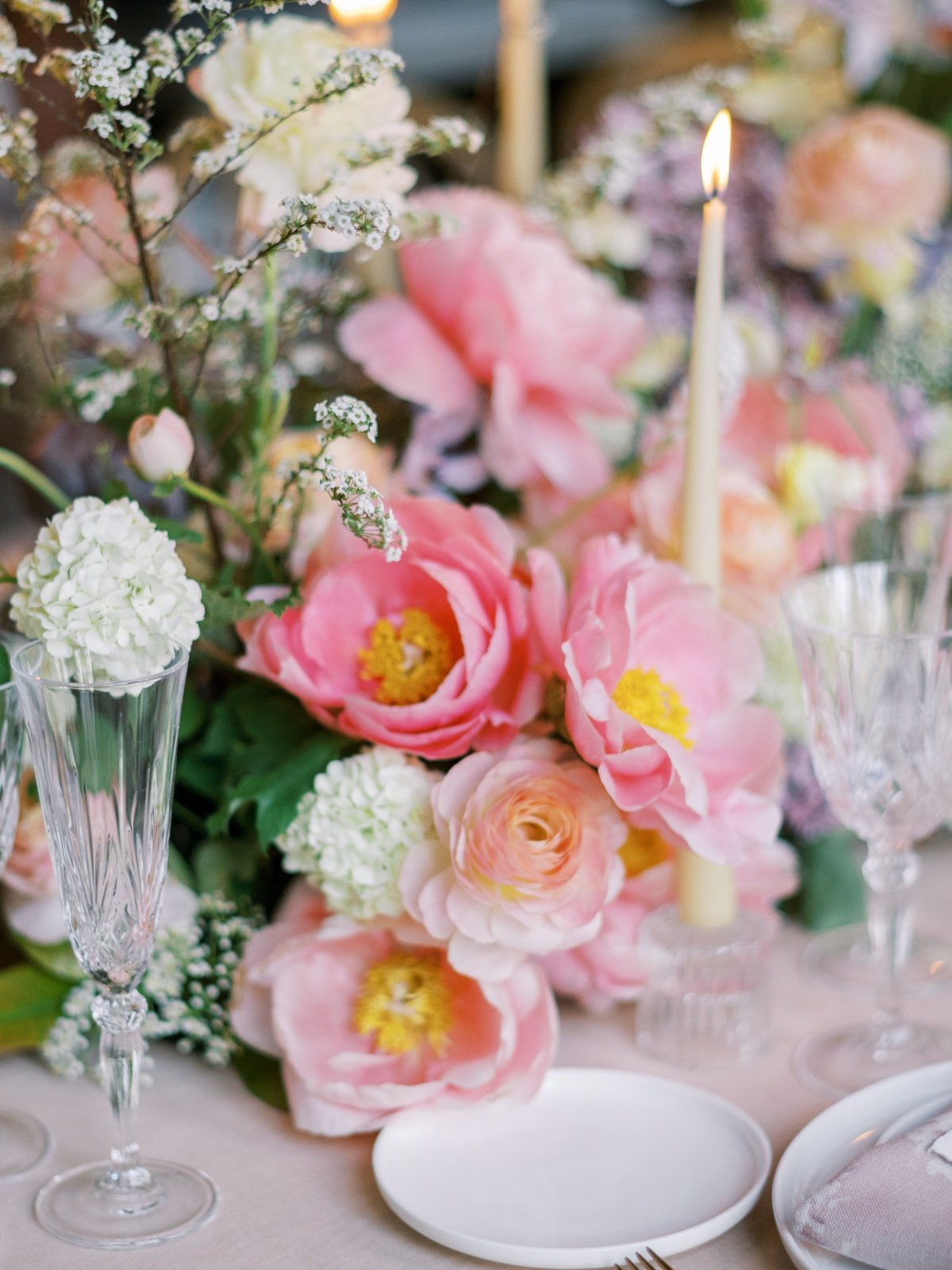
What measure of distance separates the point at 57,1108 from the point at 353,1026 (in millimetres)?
169

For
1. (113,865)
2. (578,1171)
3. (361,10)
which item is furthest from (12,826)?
(361,10)

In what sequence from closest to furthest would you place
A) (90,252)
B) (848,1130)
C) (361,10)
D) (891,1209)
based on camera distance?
(891,1209), (848,1130), (90,252), (361,10)

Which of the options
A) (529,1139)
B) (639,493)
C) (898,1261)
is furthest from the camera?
(639,493)

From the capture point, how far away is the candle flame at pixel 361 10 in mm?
1106

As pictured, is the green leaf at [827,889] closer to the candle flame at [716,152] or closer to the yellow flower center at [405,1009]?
the yellow flower center at [405,1009]

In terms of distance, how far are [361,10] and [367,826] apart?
745 millimetres

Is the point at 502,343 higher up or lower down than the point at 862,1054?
higher up

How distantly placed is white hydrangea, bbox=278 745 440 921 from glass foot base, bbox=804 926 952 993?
32 cm

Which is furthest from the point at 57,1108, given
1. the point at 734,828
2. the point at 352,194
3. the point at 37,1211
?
the point at 352,194

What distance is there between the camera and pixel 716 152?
76cm

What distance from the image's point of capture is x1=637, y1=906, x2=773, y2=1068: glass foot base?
80 cm

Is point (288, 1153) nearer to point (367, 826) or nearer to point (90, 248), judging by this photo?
point (367, 826)

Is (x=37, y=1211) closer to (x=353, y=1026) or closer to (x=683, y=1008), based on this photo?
(x=353, y=1026)

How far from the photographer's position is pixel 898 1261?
1.88 feet
